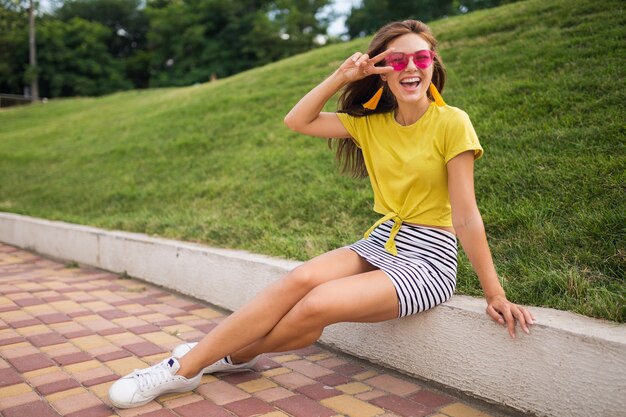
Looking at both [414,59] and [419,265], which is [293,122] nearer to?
[414,59]

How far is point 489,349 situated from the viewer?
2.22 metres

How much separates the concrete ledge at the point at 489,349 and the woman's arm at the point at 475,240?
70mm

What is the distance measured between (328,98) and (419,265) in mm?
970

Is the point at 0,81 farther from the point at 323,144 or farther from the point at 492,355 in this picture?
the point at 492,355

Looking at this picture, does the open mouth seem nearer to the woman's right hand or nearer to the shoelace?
the woman's right hand

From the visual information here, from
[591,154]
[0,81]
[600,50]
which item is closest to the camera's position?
[591,154]

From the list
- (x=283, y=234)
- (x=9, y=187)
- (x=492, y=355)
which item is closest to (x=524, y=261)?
(x=492, y=355)

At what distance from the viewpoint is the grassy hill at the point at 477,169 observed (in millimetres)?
2781

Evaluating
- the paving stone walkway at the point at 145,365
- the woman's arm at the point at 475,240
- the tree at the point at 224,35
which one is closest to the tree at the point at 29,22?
the tree at the point at 224,35

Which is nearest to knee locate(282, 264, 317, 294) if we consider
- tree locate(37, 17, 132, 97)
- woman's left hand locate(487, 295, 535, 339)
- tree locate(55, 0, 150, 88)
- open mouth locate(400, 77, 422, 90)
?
woman's left hand locate(487, 295, 535, 339)

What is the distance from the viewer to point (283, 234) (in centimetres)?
400

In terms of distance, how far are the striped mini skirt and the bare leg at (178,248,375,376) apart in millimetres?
320

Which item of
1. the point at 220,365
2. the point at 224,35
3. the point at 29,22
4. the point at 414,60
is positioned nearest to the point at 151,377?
Answer: the point at 220,365

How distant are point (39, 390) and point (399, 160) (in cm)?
188
